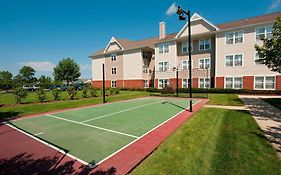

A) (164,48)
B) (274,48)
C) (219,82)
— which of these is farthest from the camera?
(164,48)

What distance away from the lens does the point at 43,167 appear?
511 centimetres

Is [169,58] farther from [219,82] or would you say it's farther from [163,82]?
[219,82]

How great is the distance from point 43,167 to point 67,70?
193ft

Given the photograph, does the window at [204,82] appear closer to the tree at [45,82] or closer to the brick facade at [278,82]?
the brick facade at [278,82]

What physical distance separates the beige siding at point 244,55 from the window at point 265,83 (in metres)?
0.83

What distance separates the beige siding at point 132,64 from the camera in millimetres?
A: 39484

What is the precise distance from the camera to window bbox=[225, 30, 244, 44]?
27.1m

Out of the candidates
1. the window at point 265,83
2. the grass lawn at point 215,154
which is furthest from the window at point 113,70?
the grass lawn at point 215,154

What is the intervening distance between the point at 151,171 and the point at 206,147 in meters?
2.64

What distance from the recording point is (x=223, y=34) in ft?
93.3

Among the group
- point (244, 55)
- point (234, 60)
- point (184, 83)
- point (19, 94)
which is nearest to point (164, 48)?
point (184, 83)

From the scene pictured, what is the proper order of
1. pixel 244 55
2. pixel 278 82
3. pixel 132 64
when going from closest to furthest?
pixel 278 82 → pixel 244 55 → pixel 132 64

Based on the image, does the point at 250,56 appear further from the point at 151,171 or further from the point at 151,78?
the point at 151,171

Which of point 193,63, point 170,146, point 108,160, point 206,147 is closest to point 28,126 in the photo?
Answer: point 108,160
